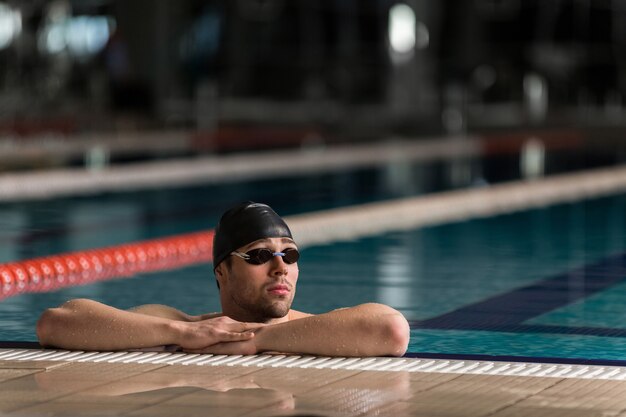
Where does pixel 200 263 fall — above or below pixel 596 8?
below

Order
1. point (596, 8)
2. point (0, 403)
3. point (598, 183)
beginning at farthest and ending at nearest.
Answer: point (596, 8) < point (598, 183) < point (0, 403)

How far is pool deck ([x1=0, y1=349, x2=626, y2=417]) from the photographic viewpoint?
2965 millimetres

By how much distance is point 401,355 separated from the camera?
146 inches

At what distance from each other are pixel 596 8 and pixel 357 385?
61.1ft

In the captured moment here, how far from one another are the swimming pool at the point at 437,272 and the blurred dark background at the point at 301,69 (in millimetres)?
6897

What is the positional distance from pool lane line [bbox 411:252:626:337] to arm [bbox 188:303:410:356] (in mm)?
1050

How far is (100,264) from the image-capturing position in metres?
6.49

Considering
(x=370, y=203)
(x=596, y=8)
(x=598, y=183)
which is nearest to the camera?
(x=370, y=203)

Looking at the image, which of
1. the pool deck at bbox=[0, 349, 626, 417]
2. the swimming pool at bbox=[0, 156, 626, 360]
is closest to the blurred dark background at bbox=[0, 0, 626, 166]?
the swimming pool at bbox=[0, 156, 626, 360]

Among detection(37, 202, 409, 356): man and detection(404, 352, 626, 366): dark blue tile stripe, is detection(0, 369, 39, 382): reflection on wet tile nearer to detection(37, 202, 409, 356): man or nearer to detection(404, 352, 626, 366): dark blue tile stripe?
detection(37, 202, 409, 356): man

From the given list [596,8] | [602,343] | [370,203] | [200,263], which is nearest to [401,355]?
[602,343]

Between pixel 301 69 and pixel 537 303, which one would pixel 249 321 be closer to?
pixel 537 303

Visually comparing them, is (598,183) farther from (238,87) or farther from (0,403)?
(238,87)

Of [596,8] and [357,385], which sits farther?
[596,8]
